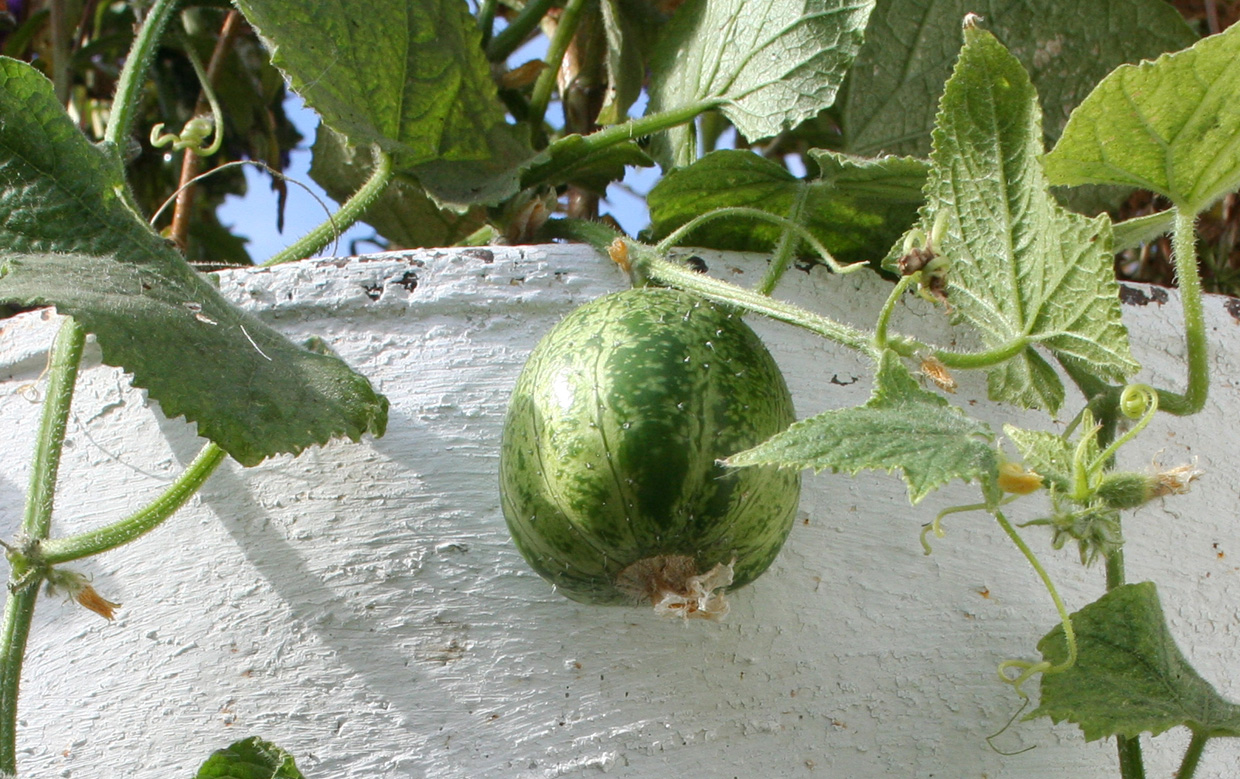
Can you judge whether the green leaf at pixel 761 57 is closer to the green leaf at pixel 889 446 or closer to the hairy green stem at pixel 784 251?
the hairy green stem at pixel 784 251

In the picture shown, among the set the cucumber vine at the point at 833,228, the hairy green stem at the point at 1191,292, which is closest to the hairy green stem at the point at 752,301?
the cucumber vine at the point at 833,228

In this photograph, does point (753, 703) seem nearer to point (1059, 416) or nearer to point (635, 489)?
point (635, 489)

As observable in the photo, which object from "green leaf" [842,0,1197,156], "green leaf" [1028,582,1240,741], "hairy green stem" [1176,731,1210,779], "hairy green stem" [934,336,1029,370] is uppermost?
"green leaf" [842,0,1197,156]

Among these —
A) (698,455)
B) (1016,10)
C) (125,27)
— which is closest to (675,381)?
(698,455)

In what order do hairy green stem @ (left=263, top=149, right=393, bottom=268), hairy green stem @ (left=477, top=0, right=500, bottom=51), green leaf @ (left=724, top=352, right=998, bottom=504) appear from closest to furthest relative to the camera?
1. green leaf @ (left=724, top=352, right=998, bottom=504)
2. hairy green stem @ (left=263, top=149, right=393, bottom=268)
3. hairy green stem @ (left=477, top=0, right=500, bottom=51)

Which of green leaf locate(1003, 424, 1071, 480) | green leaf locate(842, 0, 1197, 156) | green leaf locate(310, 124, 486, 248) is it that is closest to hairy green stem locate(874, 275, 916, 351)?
green leaf locate(1003, 424, 1071, 480)

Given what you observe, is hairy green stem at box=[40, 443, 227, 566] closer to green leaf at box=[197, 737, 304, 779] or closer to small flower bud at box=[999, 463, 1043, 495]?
green leaf at box=[197, 737, 304, 779]
